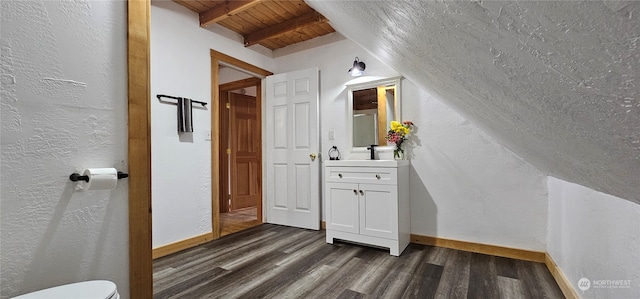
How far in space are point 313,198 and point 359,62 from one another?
1620 mm

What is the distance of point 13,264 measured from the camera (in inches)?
37.4

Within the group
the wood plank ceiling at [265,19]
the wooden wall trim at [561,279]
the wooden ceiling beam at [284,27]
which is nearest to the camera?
the wooden wall trim at [561,279]

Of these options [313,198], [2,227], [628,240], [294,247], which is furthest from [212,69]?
[628,240]

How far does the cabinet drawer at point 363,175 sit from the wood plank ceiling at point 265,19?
5.06 feet

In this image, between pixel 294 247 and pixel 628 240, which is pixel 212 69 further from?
pixel 628 240

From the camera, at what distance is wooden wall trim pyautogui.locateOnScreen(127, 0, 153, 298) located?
4.18 feet

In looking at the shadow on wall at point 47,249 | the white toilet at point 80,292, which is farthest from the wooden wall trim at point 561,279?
the shadow on wall at point 47,249

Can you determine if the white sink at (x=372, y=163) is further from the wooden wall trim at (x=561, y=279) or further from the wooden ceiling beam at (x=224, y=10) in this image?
the wooden ceiling beam at (x=224, y=10)

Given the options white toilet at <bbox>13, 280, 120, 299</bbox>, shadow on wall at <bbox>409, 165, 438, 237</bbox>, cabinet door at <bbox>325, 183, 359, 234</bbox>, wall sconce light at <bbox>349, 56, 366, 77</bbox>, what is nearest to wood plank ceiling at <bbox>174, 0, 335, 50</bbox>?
wall sconce light at <bbox>349, 56, 366, 77</bbox>

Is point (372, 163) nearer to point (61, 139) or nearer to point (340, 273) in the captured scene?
point (340, 273)

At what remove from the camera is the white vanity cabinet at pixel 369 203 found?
7.70 ft

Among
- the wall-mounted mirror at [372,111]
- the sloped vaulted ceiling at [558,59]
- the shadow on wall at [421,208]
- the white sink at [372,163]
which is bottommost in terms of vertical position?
the shadow on wall at [421,208]

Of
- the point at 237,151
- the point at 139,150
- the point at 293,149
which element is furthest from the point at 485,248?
the point at 237,151

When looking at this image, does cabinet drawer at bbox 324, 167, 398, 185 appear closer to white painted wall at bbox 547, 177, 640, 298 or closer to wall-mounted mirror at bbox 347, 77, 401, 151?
wall-mounted mirror at bbox 347, 77, 401, 151
